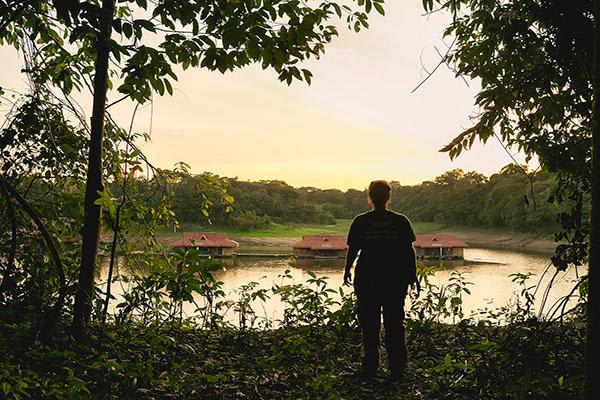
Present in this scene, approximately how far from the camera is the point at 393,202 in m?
8.02

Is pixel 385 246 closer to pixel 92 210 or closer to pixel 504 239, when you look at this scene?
pixel 92 210

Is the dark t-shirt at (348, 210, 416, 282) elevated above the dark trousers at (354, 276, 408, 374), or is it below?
above

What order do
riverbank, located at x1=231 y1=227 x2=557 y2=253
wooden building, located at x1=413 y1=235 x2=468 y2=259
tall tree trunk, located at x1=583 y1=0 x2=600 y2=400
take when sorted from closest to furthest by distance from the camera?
tall tree trunk, located at x1=583 y1=0 x2=600 y2=400, wooden building, located at x1=413 y1=235 x2=468 y2=259, riverbank, located at x1=231 y1=227 x2=557 y2=253

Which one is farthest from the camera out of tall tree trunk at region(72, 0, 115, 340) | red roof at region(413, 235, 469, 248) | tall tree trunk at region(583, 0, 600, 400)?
red roof at region(413, 235, 469, 248)

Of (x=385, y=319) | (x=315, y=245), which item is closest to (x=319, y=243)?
(x=315, y=245)

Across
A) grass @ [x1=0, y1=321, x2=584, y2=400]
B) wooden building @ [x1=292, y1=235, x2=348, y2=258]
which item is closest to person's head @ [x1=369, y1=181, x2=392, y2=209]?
grass @ [x1=0, y1=321, x2=584, y2=400]

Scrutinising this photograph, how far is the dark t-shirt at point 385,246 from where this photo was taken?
354 centimetres

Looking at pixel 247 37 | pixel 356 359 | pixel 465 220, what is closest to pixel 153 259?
pixel 356 359

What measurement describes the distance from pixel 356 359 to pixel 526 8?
276 cm

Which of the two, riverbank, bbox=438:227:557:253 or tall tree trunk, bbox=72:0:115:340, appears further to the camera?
riverbank, bbox=438:227:557:253

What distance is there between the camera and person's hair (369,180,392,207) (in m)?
3.62

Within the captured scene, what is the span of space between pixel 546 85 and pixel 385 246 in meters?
1.46

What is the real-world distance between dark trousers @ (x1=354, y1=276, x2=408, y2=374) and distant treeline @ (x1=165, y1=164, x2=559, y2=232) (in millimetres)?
1094

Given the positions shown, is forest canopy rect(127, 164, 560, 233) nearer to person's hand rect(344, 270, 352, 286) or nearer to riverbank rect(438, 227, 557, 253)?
riverbank rect(438, 227, 557, 253)
